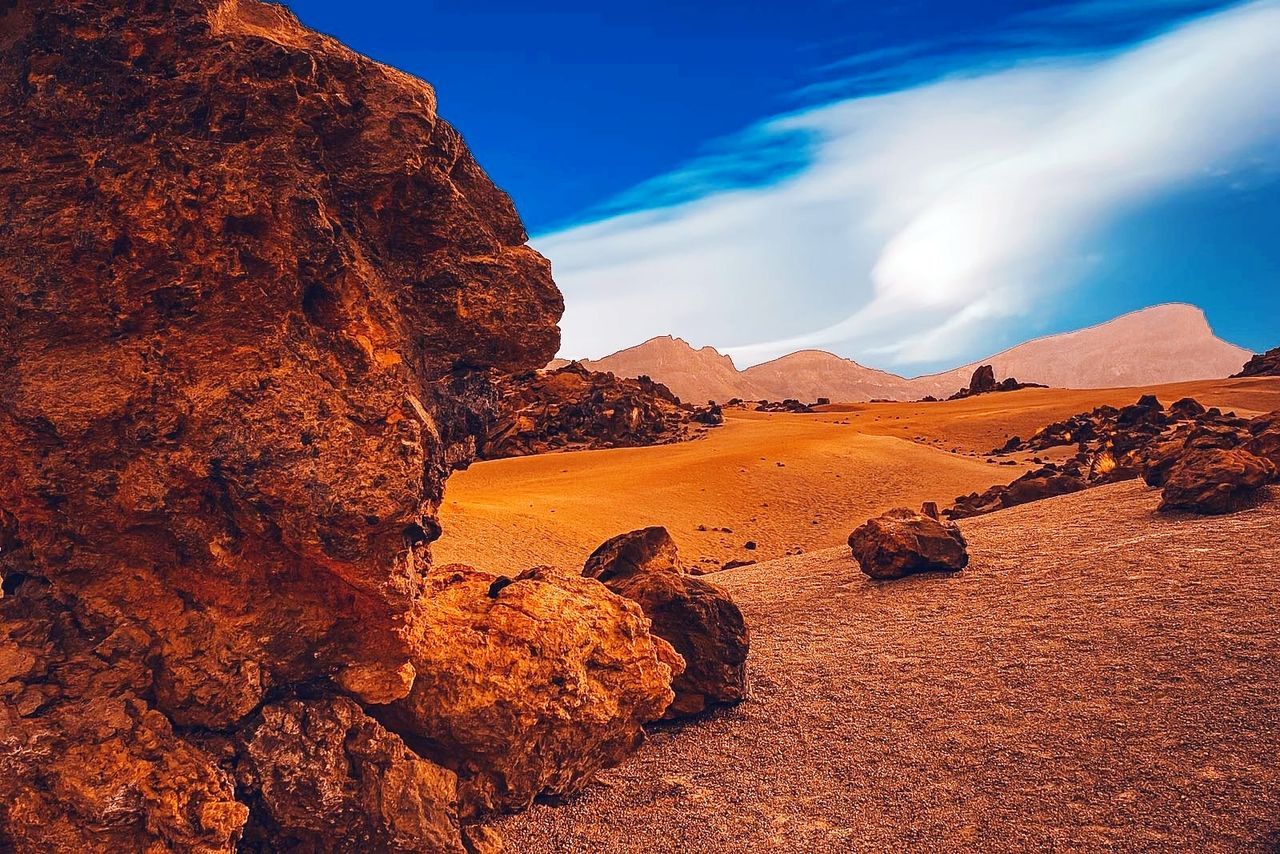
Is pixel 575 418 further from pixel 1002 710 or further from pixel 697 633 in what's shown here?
pixel 1002 710

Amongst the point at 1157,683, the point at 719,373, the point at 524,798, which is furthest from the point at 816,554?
the point at 719,373

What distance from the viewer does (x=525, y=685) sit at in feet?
20.4

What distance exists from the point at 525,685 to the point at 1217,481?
10453mm

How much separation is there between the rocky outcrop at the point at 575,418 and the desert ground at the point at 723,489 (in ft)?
7.69

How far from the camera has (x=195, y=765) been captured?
16.4ft

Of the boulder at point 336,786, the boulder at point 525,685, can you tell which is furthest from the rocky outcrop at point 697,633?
the boulder at point 336,786

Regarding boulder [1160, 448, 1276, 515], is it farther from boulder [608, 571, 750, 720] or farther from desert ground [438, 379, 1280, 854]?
boulder [608, 571, 750, 720]

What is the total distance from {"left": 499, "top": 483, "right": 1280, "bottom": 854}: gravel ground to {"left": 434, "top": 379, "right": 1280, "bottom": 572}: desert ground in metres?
8.73

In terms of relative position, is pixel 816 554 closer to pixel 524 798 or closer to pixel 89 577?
pixel 524 798

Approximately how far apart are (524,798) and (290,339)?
12.4ft

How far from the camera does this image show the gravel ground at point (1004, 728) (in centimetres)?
559

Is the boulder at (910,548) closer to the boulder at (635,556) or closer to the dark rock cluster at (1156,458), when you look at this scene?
the dark rock cluster at (1156,458)

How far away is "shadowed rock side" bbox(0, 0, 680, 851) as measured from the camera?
16.7 feet

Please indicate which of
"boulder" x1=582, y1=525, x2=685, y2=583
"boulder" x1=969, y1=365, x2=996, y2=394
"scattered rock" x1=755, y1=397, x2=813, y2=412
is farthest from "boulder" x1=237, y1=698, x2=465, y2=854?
"boulder" x1=969, y1=365, x2=996, y2=394
